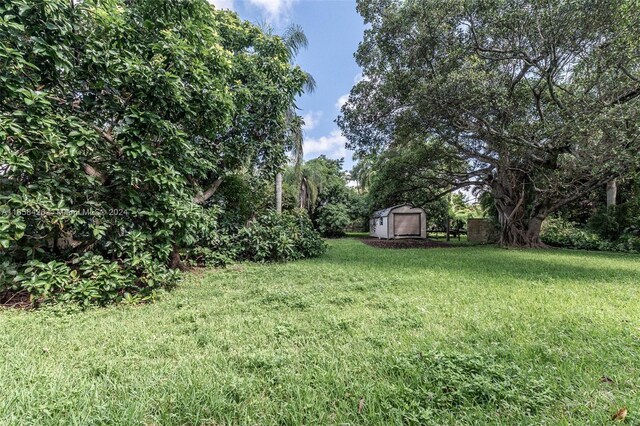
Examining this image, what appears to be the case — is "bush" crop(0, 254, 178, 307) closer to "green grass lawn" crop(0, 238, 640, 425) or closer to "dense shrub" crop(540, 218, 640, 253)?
"green grass lawn" crop(0, 238, 640, 425)

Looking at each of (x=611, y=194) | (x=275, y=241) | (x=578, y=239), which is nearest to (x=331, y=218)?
(x=275, y=241)

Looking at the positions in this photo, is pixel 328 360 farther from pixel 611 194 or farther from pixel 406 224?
pixel 611 194

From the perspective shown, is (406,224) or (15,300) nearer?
(15,300)

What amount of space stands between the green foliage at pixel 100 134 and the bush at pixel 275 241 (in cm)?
227

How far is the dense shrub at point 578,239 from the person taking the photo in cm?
1056

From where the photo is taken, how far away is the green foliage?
10.4 ft

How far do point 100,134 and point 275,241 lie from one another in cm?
422

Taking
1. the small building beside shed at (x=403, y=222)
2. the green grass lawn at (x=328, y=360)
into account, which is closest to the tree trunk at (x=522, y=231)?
the small building beside shed at (x=403, y=222)

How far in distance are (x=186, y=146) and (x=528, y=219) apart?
A: 1360 centimetres

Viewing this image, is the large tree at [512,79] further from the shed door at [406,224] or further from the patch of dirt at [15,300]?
the patch of dirt at [15,300]

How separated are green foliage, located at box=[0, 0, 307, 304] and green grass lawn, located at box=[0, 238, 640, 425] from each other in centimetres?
86

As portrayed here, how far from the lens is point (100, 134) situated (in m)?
3.87

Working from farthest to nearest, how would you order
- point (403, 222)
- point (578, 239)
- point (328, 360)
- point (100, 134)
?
point (403, 222), point (578, 239), point (100, 134), point (328, 360)

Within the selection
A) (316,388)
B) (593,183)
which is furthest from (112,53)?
(593,183)
